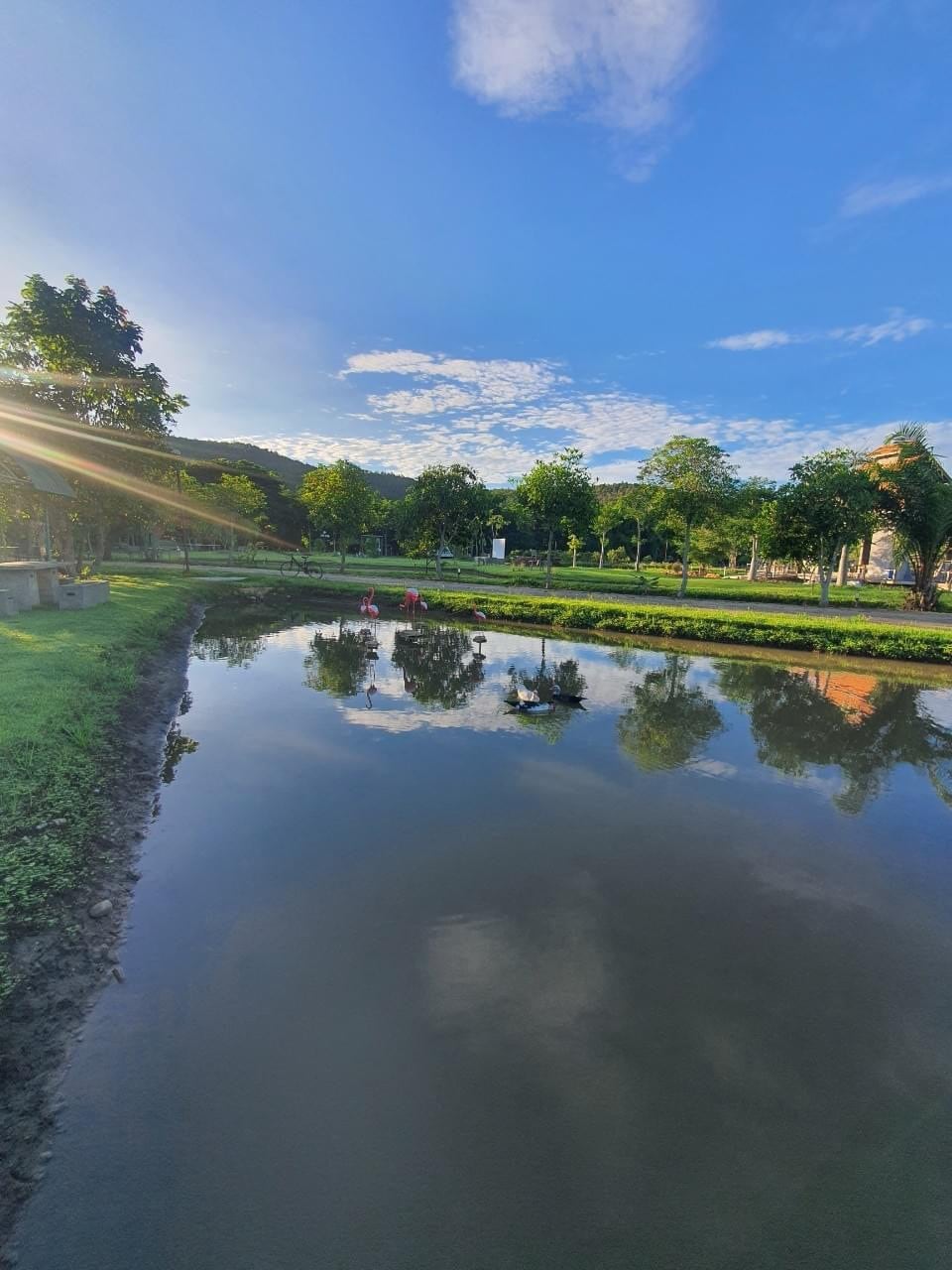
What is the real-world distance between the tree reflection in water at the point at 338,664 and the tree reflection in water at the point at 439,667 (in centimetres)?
116

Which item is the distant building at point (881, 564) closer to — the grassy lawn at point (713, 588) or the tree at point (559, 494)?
the grassy lawn at point (713, 588)

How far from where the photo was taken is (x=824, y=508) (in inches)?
1095

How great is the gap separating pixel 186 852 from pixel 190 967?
2.16 metres

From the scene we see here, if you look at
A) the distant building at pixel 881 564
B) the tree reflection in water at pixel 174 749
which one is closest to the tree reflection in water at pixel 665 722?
the tree reflection in water at pixel 174 749

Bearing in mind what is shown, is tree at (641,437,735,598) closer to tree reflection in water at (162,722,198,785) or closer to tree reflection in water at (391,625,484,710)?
tree reflection in water at (391,625,484,710)

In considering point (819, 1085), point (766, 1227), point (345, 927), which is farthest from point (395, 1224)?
point (819, 1085)

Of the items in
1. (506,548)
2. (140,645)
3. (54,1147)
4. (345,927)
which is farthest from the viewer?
(506,548)

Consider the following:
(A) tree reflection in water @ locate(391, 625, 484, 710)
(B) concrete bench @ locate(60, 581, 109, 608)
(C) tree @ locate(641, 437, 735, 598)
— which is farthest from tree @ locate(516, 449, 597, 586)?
(B) concrete bench @ locate(60, 581, 109, 608)

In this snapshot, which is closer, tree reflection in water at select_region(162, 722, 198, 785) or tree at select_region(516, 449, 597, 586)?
tree reflection in water at select_region(162, 722, 198, 785)

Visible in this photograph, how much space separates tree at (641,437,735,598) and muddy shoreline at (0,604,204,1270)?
28912mm

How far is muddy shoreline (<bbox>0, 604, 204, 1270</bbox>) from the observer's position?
344 cm

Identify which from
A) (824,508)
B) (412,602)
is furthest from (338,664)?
(824,508)

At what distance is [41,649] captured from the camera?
1185 centimetres

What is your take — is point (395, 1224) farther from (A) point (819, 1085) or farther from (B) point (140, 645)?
(B) point (140, 645)
